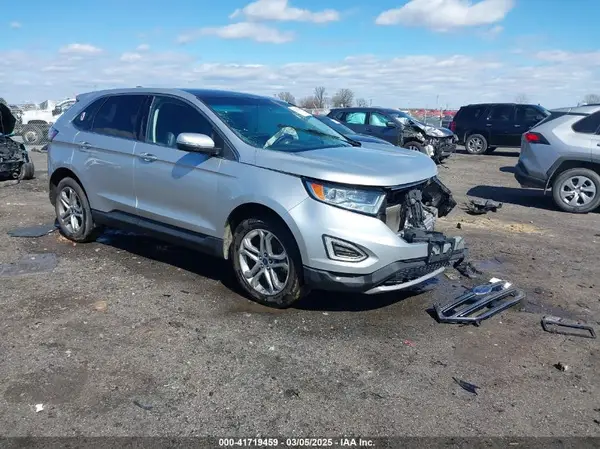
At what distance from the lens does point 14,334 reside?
4109 millimetres

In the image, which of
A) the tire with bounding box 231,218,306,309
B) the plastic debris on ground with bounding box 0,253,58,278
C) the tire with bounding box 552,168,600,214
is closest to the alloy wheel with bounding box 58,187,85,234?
the plastic debris on ground with bounding box 0,253,58,278

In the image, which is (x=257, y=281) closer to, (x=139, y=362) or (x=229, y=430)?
(x=139, y=362)

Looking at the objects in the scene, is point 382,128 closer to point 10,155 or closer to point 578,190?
point 578,190

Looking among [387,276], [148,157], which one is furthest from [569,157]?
[148,157]

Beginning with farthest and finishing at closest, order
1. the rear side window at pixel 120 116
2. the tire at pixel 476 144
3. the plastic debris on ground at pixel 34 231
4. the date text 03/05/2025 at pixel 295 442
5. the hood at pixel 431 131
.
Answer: the tire at pixel 476 144, the hood at pixel 431 131, the plastic debris on ground at pixel 34 231, the rear side window at pixel 120 116, the date text 03/05/2025 at pixel 295 442

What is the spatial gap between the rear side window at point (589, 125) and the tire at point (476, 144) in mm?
11499

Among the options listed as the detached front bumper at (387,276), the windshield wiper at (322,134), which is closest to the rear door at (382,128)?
the windshield wiper at (322,134)

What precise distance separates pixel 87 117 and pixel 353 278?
3.88 metres

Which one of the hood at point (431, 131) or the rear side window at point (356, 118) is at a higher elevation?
the rear side window at point (356, 118)

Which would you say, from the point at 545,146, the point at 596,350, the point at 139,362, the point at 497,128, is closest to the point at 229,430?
the point at 139,362

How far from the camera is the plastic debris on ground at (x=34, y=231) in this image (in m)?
7.09

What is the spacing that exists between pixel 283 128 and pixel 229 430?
10.0 feet

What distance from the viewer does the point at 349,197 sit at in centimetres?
426

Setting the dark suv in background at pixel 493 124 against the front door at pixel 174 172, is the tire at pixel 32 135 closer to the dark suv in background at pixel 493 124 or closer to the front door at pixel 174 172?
the dark suv in background at pixel 493 124
